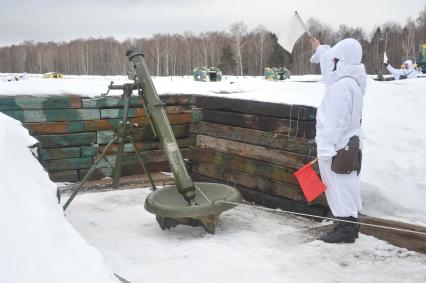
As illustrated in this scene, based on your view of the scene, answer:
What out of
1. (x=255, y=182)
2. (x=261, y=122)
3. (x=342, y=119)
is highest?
(x=342, y=119)

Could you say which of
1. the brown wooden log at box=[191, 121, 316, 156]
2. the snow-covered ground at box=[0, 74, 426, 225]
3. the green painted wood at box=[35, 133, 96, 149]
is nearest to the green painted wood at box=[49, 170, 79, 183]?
the green painted wood at box=[35, 133, 96, 149]

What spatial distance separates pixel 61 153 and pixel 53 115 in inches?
19.8

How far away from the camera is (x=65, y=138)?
6.58 meters

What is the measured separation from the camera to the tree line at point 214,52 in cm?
5166

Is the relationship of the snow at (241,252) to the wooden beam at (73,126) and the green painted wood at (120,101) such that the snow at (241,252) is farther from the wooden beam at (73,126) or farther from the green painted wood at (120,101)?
the green painted wood at (120,101)

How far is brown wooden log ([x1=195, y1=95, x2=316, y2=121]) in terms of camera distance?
5.16 metres

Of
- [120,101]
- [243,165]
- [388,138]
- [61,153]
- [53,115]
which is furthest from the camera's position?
[120,101]

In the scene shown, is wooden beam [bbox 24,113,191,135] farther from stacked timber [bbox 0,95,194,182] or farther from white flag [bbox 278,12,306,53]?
white flag [bbox 278,12,306,53]

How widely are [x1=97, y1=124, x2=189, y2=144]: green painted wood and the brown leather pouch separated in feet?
→ 10.8

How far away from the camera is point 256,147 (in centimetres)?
572

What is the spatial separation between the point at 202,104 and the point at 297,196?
200 centimetres

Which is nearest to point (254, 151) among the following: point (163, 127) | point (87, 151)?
point (163, 127)

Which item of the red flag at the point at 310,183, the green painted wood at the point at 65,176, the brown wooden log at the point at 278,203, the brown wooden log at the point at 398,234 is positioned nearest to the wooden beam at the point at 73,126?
the green painted wood at the point at 65,176

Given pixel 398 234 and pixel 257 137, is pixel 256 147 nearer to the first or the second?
pixel 257 137
